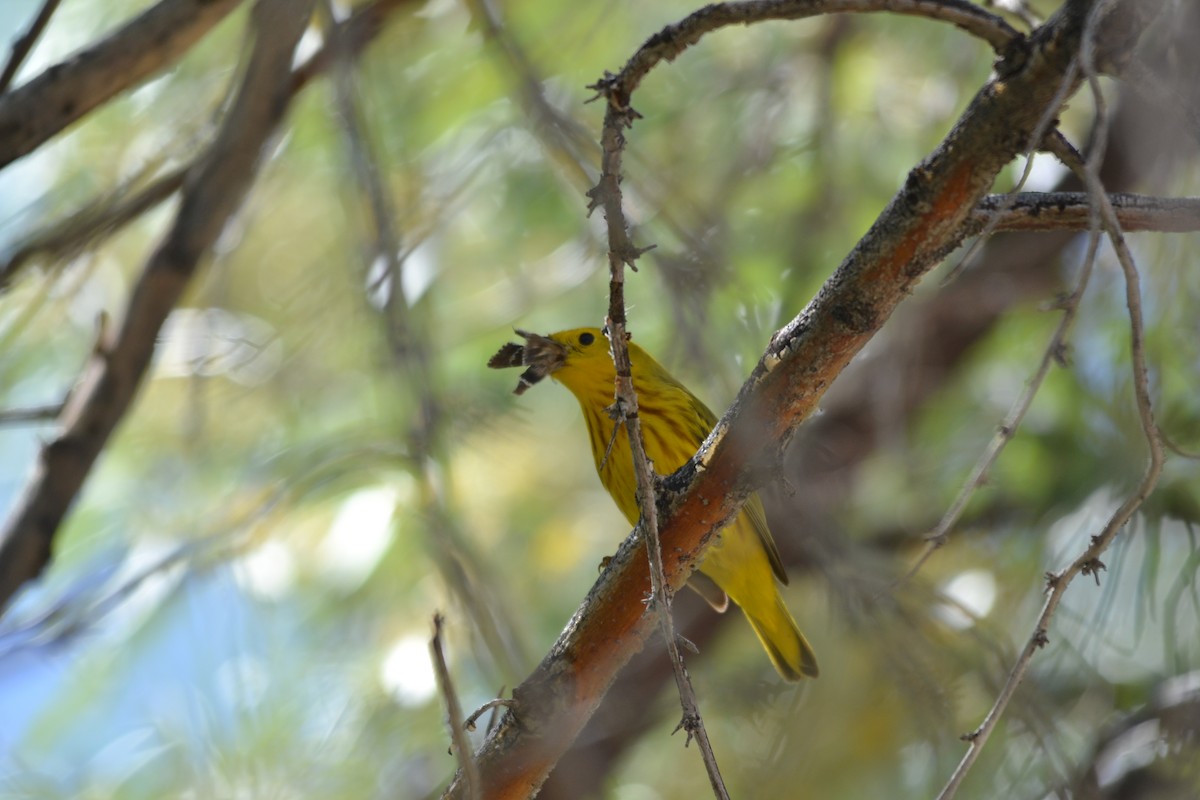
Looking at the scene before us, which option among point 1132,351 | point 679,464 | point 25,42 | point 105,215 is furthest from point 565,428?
point 1132,351

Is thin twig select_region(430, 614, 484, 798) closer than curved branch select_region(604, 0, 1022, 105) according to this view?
Yes

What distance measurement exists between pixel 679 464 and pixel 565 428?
1008 mm

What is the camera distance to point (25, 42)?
211 cm

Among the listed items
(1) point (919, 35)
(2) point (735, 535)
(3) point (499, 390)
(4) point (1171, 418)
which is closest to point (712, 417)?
(2) point (735, 535)

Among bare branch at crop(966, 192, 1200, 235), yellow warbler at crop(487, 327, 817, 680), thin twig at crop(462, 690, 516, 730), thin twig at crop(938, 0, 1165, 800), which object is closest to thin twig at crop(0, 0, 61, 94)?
yellow warbler at crop(487, 327, 817, 680)

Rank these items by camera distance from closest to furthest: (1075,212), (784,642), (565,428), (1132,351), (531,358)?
(1132,351), (1075,212), (531,358), (784,642), (565,428)

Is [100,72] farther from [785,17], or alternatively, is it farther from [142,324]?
[785,17]

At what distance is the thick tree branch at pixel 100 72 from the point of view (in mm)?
2078

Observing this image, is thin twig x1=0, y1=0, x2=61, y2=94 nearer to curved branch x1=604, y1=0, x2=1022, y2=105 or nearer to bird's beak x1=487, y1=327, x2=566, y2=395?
bird's beak x1=487, y1=327, x2=566, y2=395

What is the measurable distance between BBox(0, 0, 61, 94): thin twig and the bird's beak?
3.32ft

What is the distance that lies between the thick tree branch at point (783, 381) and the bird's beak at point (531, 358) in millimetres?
597

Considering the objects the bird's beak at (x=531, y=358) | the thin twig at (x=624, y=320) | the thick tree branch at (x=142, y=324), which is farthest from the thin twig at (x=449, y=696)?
the thick tree branch at (x=142, y=324)

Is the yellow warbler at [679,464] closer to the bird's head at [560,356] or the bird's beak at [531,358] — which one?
the bird's head at [560,356]

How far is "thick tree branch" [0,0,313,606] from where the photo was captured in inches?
99.7
